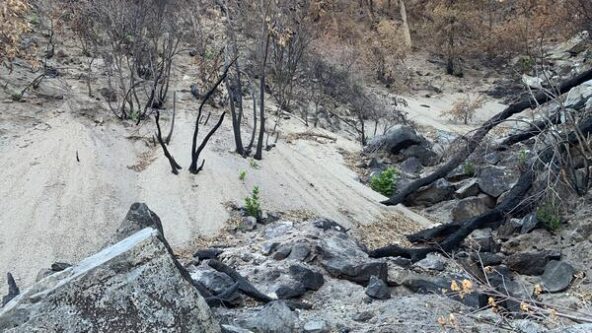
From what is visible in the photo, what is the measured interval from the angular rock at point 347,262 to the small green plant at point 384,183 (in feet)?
13.6

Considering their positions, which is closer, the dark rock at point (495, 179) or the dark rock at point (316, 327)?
the dark rock at point (316, 327)

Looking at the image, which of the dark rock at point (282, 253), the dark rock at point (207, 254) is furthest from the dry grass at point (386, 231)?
the dark rock at point (207, 254)

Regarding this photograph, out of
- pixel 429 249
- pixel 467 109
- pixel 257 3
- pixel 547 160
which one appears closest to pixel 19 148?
pixel 257 3

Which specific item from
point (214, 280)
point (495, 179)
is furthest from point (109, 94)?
point (214, 280)

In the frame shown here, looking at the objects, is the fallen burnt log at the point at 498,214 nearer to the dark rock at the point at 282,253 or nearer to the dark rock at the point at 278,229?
the dark rock at the point at 278,229

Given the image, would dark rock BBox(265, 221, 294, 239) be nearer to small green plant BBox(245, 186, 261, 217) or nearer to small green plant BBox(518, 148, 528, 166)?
small green plant BBox(245, 186, 261, 217)

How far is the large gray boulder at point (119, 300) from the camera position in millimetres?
3533

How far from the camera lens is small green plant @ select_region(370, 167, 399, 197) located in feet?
39.8

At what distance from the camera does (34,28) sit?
15500 millimetres

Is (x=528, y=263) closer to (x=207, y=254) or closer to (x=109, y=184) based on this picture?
(x=207, y=254)

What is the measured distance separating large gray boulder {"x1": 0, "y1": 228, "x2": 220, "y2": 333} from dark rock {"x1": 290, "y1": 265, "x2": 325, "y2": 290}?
9.52 feet

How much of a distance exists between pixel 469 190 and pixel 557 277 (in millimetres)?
3948

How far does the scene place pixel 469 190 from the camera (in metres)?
11.3

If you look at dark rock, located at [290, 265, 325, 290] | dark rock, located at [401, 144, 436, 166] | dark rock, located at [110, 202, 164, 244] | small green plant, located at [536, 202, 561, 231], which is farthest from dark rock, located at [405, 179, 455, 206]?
dark rock, located at [110, 202, 164, 244]
